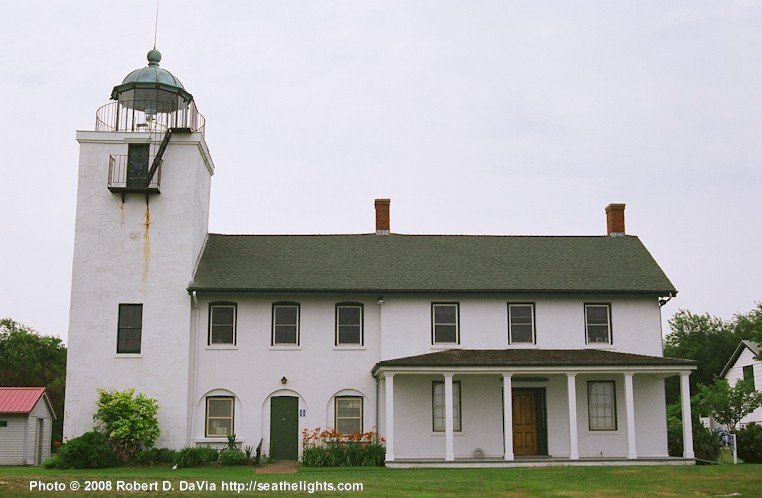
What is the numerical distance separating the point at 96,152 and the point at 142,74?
301 cm

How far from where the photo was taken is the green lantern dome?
2770 centimetres

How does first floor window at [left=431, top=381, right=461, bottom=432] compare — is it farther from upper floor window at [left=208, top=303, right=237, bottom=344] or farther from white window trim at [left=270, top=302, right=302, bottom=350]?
upper floor window at [left=208, top=303, right=237, bottom=344]

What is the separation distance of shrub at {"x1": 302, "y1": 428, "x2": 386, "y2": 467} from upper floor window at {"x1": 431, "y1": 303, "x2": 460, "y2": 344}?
3581 mm

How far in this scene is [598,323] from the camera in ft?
90.2

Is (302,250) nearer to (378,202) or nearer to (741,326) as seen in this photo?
(378,202)

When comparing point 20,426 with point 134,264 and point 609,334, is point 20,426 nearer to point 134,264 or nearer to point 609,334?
point 134,264

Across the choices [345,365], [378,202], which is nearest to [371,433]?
[345,365]

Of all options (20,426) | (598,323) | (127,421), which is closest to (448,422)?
(598,323)

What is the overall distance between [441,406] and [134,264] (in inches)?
402

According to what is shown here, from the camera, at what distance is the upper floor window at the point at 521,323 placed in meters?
27.1

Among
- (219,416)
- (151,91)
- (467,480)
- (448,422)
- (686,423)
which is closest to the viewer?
(467,480)

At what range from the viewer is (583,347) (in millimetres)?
27141

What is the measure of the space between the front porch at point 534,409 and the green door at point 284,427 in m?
2.64

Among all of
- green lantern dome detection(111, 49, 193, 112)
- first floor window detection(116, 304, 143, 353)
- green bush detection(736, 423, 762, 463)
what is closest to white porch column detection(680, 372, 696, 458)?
green bush detection(736, 423, 762, 463)
